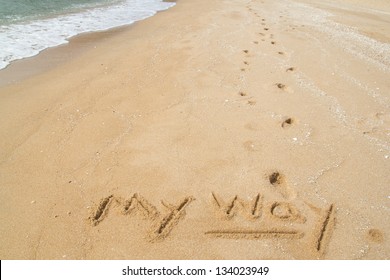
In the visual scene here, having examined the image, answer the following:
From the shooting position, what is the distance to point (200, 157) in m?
3.38

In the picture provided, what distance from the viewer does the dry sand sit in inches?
102

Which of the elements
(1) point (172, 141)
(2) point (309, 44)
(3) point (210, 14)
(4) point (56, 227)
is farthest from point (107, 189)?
(3) point (210, 14)

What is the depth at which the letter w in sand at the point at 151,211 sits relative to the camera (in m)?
2.65

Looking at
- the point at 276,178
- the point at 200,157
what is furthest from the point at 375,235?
the point at 200,157

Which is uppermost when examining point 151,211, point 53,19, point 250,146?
point 250,146

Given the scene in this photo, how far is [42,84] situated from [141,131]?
2.39 meters

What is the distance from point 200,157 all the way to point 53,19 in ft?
27.8

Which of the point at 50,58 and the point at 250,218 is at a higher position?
the point at 250,218

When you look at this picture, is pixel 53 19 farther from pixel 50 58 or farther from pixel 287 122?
pixel 287 122

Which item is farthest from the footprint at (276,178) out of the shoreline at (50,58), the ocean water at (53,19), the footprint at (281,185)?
the ocean water at (53,19)

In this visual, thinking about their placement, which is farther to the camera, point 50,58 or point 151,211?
point 50,58

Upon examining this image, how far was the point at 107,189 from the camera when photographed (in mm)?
3014

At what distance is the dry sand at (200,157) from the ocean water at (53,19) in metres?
1.86

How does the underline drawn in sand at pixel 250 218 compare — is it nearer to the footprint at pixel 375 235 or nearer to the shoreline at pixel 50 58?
the footprint at pixel 375 235
